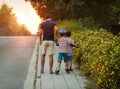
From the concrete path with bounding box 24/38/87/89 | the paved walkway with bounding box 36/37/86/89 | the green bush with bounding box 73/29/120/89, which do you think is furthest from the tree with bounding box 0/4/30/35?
the green bush with bounding box 73/29/120/89

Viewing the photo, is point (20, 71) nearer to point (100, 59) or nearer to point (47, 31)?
point (47, 31)

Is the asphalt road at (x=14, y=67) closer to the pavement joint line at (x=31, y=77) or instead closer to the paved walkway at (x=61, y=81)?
the pavement joint line at (x=31, y=77)

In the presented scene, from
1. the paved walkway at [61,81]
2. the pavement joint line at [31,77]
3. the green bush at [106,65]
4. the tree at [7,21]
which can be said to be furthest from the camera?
the tree at [7,21]

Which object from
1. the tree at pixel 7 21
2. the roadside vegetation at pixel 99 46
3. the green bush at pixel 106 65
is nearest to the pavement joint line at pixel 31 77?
the roadside vegetation at pixel 99 46

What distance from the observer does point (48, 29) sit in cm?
1561

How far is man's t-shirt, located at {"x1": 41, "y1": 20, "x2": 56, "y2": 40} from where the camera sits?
1561 centimetres

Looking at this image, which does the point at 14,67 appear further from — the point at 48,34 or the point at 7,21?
the point at 7,21

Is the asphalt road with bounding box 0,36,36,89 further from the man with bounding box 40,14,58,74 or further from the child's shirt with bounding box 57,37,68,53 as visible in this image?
the child's shirt with bounding box 57,37,68,53

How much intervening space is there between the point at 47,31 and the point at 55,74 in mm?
1371

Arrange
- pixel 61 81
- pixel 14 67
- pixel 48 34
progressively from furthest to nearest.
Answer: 1. pixel 14 67
2. pixel 48 34
3. pixel 61 81

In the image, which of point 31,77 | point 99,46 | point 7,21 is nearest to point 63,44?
point 31,77

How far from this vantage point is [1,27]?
74312mm

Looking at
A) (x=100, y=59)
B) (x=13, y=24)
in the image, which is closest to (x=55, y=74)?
(x=100, y=59)

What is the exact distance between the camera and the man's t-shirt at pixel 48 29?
615 inches
